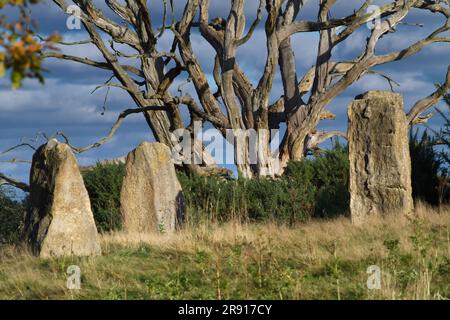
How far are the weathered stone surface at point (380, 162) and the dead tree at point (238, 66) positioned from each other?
7.44m

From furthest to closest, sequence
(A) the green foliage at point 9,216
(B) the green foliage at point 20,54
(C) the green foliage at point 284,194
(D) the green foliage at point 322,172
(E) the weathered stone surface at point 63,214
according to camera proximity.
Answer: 1. (A) the green foliage at point 9,216
2. (D) the green foliage at point 322,172
3. (C) the green foliage at point 284,194
4. (E) the weathered stone surface at point 63,214
5. (B) the green foliage at point 20,54

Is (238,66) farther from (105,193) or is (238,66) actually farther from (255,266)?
(255,266)

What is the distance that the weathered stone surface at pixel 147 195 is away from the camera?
15898 millimetres

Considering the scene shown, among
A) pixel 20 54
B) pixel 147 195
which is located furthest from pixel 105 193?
pixel 20 54

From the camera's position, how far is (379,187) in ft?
48.6

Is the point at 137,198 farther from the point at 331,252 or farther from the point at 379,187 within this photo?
the point at 331,252

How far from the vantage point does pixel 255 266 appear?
10.4m

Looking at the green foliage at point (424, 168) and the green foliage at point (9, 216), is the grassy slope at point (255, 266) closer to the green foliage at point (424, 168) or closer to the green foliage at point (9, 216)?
the green foliage at point (424, 168)

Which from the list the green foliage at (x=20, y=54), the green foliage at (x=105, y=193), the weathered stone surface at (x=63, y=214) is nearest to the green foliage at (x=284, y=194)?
the green foliage at (x=105, y=193)

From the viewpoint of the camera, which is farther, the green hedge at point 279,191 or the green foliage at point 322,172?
the green foliage at point 322,172

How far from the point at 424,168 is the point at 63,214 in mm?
10072

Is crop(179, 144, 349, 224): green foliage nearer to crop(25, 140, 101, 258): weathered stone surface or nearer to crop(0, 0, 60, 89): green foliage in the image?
crop(25, 140, 101, 258): weathered stone surface
